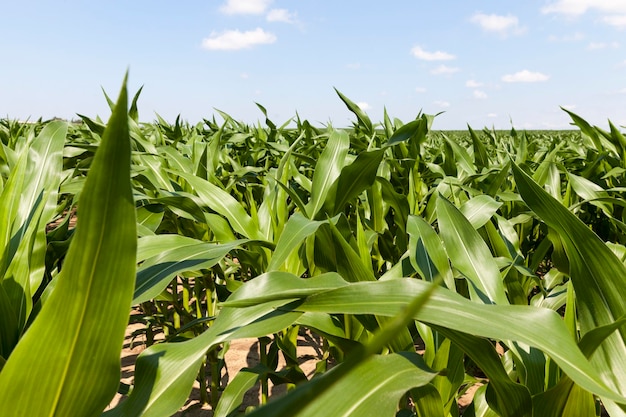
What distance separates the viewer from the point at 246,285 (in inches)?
28.9

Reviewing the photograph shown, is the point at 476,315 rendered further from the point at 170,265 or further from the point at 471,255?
the point at 170,265

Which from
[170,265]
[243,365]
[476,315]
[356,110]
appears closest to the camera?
[476,315]

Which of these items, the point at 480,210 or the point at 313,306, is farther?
the point at 480,210

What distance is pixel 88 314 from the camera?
0.40m

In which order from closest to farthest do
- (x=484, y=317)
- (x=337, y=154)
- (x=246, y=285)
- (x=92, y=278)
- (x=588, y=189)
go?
(x=92, y=278)
(x=484, y=317)
(x=246, y=285)
(x=337, y=154)
(x=588, y=189)

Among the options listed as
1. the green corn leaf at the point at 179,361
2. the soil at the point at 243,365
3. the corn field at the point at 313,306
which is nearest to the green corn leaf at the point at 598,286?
the corn field at the point at 313,306

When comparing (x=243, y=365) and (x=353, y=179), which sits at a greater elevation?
(x=353, y=179)

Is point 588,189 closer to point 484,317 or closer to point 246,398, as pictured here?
point 484,317

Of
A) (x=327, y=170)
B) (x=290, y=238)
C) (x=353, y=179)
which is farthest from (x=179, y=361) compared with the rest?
(x=327, y=170)

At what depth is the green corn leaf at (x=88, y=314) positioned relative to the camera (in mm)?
357

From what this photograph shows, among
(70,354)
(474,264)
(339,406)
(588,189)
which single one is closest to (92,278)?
(70,354)

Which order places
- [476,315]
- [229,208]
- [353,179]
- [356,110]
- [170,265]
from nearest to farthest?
[476,315]
[170,265]
[353,179]
[229,208]
[356,110]

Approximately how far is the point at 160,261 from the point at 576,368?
2.16ft

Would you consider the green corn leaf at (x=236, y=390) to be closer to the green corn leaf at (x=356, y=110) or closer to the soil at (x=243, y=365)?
the soil at (x=243, y=365)
